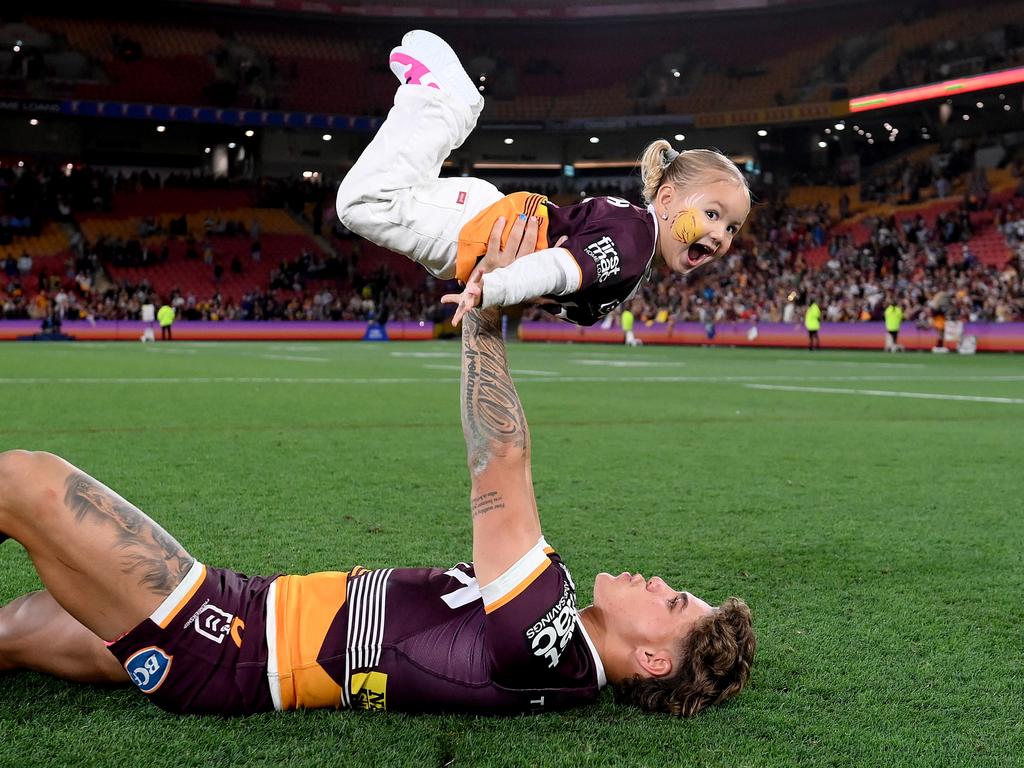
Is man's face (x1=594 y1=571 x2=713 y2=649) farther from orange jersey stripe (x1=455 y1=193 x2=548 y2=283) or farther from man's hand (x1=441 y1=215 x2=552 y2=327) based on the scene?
orange jersey stripe (x1=455 y1=193 x2=548 y2=283)

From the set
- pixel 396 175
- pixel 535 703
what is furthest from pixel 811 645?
pixel 396 175

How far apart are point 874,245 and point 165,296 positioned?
80.2 ft

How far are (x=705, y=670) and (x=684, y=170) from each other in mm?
1743

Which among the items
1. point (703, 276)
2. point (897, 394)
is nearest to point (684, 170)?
point (897, 394)

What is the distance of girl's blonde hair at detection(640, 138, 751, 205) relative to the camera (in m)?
3.61

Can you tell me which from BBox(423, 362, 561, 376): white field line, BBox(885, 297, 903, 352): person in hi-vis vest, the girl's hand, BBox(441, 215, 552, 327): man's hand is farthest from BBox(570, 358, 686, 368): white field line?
the girl's hand

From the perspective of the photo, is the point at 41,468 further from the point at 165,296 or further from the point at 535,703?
the point at 165,296

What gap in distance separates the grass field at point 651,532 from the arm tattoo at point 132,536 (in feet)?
1.22

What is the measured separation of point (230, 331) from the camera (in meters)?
35.1

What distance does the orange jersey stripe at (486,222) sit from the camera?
137 inches

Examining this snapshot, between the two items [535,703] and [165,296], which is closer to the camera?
[535,703]

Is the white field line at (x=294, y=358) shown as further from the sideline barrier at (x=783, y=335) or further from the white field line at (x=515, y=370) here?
the sideline barrier at (x=783, y=335)

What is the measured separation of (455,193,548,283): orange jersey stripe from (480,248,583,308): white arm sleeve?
304 mm

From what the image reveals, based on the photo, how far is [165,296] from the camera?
36812mm
